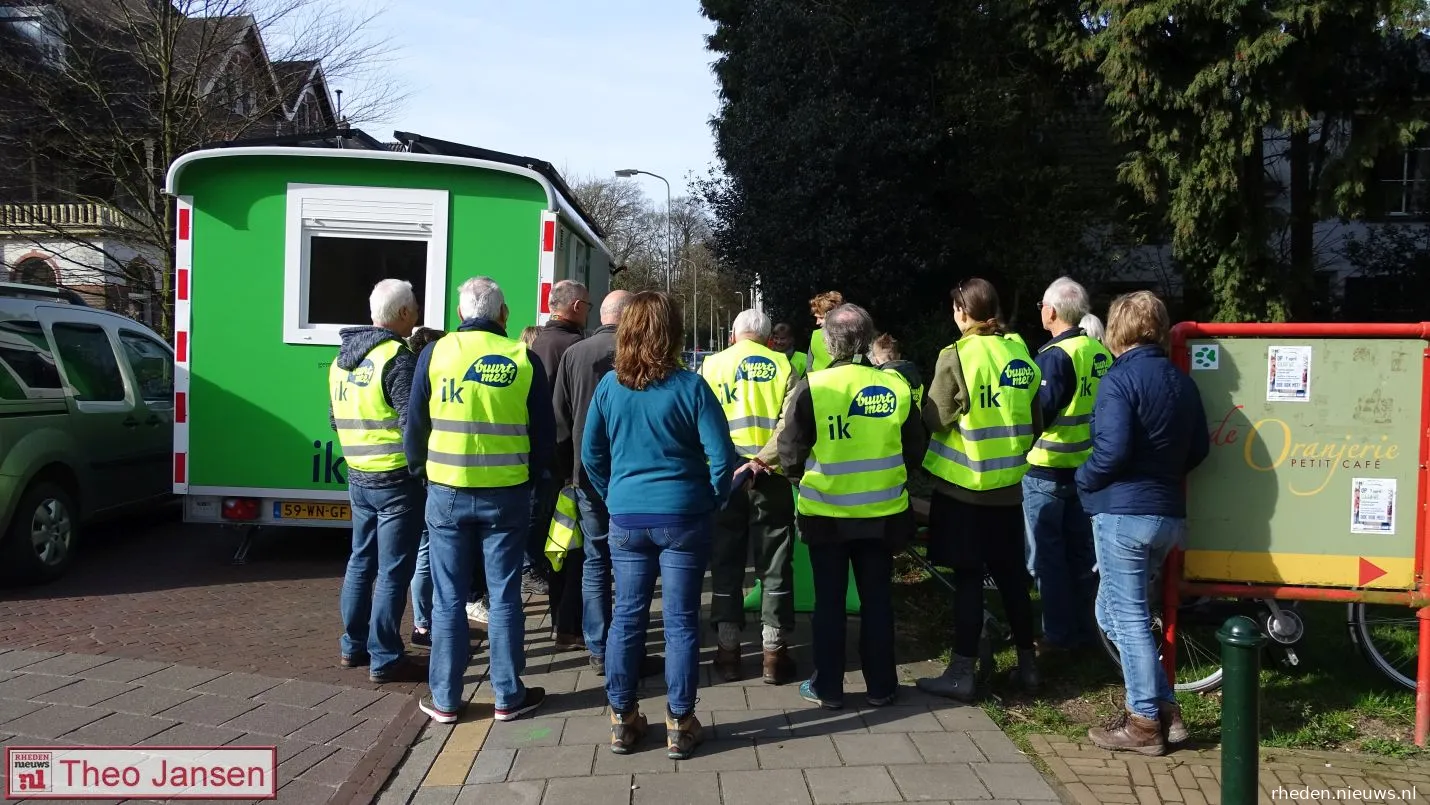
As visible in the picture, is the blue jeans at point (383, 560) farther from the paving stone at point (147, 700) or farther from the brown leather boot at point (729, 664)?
the brown leather boot at point (729, 664)

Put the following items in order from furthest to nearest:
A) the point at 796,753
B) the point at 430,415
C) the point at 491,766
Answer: the point at 430,415 → the point at 796,753 → the point at 491,766

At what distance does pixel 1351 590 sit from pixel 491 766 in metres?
3.54

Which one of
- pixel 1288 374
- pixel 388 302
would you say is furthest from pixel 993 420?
pixel 388 302

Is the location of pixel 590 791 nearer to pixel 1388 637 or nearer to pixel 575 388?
pixel 575 388

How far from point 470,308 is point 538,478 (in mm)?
791

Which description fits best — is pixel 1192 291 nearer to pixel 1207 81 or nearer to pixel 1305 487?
pixel 1207 81

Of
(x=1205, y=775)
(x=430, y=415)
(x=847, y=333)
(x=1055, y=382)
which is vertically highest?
(x=847, y=333)

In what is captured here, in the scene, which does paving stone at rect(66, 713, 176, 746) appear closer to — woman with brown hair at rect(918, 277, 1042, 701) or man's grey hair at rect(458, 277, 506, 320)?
man's grey hair at rect(458, 277, 506, 320)

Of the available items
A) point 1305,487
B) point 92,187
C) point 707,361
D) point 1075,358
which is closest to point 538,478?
point 707,361

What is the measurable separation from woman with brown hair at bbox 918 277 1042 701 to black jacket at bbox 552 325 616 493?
154cm

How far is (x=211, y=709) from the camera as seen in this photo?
464 centimetres

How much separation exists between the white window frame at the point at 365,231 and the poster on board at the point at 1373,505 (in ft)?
17.0

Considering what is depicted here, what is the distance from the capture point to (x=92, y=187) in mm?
15938

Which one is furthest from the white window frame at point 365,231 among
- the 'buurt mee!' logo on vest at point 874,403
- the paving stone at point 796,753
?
the paving stone at point 796,753
